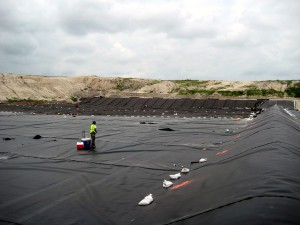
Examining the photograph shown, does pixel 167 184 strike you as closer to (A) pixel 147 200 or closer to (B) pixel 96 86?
(A) pixel 147 200

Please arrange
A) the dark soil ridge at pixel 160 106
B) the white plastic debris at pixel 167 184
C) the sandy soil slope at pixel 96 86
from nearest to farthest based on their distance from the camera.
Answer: the white plastic debris at pixel 167 184
the dark soil ridge at pixel 160 106
the sandy soil slope at pixel 96 86

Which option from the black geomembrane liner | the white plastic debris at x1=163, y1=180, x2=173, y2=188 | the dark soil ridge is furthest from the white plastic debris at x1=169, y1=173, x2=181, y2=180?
the dark soil ridge

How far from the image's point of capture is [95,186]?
17.2 ft

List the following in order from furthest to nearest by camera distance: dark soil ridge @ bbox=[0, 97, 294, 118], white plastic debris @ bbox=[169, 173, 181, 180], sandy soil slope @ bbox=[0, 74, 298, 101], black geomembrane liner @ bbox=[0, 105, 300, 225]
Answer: sandy soil slope @ bbox=[0, 74, 298, 101] → dark soil ridge @ bbox=[0, 97, 294, 118] → white plastic debris @ bbox=[169, 173, 181, 180] → black geomembrane liner @ bbox=[0, 105, 300, 225]

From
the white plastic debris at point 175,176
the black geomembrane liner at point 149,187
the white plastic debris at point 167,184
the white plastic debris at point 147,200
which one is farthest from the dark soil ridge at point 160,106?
the white plastic debris at point 147,200

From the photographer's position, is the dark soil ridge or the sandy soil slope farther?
the sandy soil slope

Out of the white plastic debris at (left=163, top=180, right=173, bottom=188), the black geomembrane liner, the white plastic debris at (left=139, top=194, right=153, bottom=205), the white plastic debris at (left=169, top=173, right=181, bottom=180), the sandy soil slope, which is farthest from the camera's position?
the sandy soil slope

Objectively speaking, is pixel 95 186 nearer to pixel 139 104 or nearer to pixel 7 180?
pixel 7 180

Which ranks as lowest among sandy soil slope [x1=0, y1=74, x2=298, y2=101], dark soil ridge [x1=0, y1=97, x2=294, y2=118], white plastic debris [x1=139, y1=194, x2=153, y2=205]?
white plastic debris [x1=139, y1=194, x2=153, y2=205]

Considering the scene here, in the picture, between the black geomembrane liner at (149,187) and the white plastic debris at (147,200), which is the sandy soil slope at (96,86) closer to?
the black geomembrane liner at (149,187)

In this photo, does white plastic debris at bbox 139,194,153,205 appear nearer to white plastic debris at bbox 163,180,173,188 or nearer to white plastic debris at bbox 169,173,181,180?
white plastic debris at bbox 163,180,173,188

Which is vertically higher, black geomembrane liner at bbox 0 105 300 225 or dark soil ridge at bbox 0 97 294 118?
dark soil ridge at bbox 0 97 294 118

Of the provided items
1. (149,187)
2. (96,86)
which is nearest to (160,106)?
(149,187)

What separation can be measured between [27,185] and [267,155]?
169 inches
